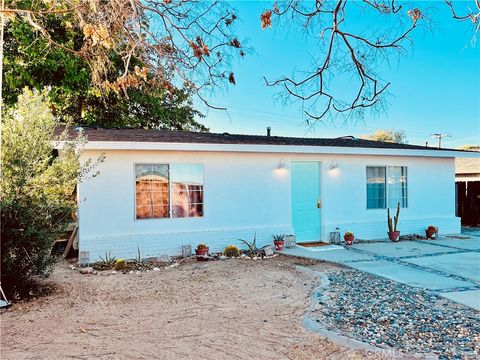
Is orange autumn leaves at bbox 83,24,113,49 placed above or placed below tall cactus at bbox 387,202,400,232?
above

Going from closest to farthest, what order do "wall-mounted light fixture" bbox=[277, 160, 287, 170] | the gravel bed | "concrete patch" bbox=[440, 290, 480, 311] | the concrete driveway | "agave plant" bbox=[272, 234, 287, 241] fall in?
the gravel bed
"concrete patch" bbox=[440, 290, 480, 311]
the concrete driveway
"agave plant" bbox=[272, 234, 287, 241]
"wall-mounted light fixture" bbox=[277, 160, 287, 170]

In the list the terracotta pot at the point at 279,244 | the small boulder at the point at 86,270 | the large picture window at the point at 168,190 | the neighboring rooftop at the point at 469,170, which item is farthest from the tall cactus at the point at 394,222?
the neighboring rooftop at the point at 469,170

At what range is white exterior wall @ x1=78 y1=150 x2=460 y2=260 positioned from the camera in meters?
Result: 8.35

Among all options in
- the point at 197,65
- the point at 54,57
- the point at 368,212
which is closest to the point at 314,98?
the point at 197,65

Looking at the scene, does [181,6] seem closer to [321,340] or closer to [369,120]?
[369,120]

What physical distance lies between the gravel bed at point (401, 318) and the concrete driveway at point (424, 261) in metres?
0.48

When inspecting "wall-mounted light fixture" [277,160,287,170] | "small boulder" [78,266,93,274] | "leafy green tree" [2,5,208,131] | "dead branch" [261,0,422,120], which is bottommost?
"small boulder" [78,266,93,274]

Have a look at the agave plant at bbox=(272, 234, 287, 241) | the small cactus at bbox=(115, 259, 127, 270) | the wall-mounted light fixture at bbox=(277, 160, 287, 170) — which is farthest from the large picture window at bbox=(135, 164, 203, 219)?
the wall-mounted light fixture at bbox=(277, 160, 287, 170)

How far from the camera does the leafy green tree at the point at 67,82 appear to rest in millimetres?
11422

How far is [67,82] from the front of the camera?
42.0ft

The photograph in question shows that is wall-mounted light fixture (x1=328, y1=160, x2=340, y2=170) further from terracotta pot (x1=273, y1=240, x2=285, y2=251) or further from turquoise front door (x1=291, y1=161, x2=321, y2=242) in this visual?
terracotta pot (x1=273, y1=240, x2=285, y2=251)

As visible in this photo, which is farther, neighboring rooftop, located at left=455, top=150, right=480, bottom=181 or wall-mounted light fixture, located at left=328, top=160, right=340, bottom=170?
neighboring rooftop, located at left=455, top=150, right=480, bottom=181

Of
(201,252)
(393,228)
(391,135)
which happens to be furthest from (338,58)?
(391,135)

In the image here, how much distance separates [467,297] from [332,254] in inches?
141
